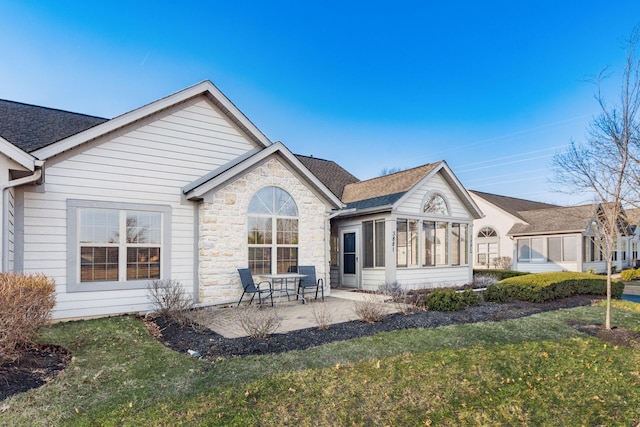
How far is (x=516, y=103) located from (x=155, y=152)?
20216 mm

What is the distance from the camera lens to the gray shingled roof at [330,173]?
16830 millimetres

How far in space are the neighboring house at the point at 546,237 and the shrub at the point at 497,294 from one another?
12.3 metres

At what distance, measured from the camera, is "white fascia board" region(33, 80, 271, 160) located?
7634 mm

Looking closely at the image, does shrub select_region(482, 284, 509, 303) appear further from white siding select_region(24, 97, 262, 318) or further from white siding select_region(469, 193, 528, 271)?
white siding select_region(469, 193, 528, 271)

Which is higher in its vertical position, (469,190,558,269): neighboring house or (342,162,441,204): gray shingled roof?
(342,162,441,204): gray shingled roof

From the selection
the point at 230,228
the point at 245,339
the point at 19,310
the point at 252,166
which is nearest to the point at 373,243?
the point at 252,166

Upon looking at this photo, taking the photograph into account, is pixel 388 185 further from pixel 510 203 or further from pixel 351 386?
pixel 510 203

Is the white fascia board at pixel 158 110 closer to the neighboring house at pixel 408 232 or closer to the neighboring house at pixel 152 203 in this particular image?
the neighboring house at pixel 152 203

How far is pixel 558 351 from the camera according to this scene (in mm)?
5965

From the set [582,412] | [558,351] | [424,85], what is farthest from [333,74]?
[582,412]

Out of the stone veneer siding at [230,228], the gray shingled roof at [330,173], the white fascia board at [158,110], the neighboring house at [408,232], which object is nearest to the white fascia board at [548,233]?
the neighboring house at [408,232]

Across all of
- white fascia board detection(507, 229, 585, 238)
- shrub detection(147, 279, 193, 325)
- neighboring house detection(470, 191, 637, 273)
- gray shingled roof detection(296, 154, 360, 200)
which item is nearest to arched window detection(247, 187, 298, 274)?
shrub detection(147, 279, 193, 325)

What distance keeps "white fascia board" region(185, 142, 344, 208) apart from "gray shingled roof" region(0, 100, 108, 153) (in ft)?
10.8

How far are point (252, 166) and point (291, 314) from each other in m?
3.86
